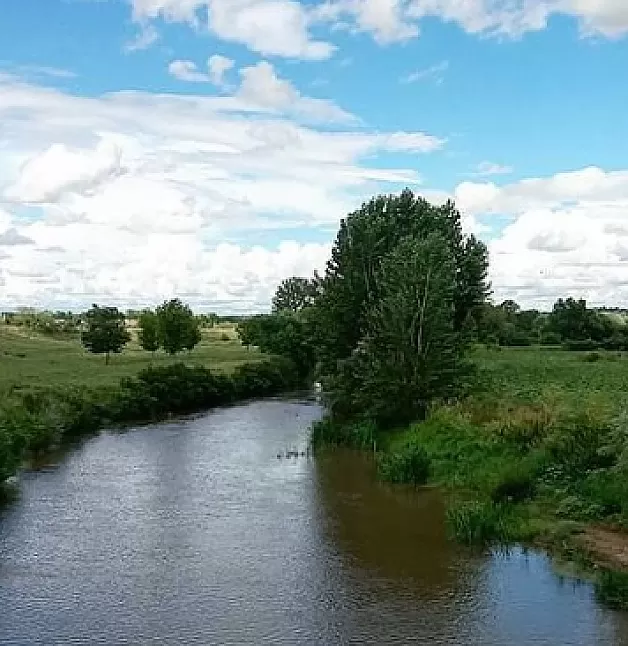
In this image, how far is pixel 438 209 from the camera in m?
53.6

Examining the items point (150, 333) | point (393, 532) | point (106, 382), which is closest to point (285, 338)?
point (150, 333)

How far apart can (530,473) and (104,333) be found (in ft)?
155

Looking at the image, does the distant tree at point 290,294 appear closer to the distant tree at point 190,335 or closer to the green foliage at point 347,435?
the distant tree at point 190,335

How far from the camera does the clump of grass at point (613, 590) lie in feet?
60.0

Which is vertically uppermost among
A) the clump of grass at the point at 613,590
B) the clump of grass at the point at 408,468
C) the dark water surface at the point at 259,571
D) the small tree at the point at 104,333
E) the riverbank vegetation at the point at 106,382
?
the small tree at the point at 104,333

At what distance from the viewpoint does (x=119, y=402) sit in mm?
48125

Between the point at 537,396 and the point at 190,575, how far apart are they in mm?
22038

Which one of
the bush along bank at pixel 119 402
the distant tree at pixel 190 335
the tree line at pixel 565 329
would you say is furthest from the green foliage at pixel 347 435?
the tree line at pixel 565 329

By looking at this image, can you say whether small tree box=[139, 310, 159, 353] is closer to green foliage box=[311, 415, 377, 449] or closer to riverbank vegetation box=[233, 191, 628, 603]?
riverbank vegetation box=[233, 191, 628, 603]

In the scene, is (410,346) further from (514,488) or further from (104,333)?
(104,333)

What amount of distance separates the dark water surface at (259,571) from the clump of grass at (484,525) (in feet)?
1.54

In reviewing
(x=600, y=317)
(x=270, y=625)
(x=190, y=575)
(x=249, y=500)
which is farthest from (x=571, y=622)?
(x=600, y=317)

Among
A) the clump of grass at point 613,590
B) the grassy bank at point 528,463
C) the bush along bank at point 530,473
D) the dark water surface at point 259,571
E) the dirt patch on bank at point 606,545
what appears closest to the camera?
the dark water surface at point 259,571

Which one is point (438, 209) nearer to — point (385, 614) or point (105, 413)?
point (105, 413)
